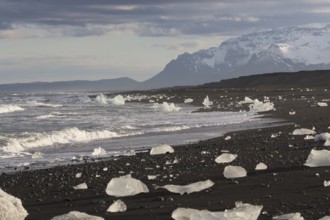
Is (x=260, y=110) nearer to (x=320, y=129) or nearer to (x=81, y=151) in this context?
(x=320, y=129)

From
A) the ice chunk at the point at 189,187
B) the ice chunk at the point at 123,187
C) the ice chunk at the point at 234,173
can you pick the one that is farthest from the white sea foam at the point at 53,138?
the ice chunk at the point at 189,187

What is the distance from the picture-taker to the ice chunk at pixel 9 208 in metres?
7.95

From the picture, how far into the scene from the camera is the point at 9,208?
8086 millimetres

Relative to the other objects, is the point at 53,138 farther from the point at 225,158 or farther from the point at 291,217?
the point at 291,217

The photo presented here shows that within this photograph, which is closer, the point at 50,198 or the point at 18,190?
the point at 50,198

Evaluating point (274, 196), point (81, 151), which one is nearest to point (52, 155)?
point (81, 151)

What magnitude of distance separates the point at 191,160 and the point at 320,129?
340 inches

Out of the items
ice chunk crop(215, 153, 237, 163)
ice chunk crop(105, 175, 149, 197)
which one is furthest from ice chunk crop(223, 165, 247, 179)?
ice chunk crop(215, 153, 237, 163)

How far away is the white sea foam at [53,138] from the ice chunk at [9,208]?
1179 cm

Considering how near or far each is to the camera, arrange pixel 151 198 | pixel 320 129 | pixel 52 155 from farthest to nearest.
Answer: pixel 320 129, pixel 52 155, pixel 151 198

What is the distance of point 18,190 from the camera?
11.5m

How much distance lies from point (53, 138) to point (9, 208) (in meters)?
15.0

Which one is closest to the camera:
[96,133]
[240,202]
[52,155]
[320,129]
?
[240,202]

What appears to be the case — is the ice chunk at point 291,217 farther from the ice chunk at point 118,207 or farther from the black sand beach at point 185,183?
the ice chunk at point 118,207
